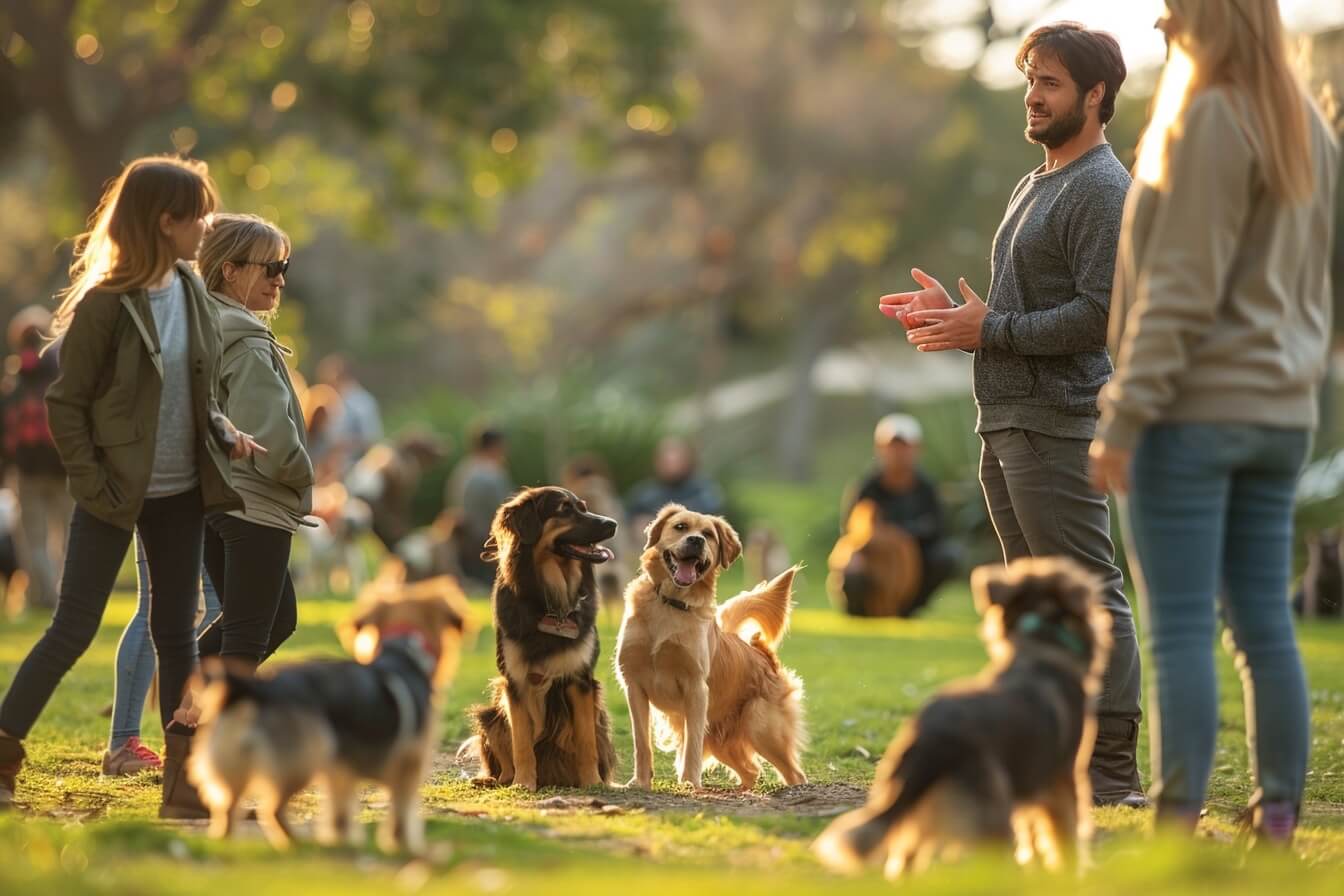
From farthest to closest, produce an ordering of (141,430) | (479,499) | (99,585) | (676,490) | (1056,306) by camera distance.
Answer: (676,490) → (479,499) → (1056,306) → (99,585) → (141,430)

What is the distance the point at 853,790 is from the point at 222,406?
2750 millimetres

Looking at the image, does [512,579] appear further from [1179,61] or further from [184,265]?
[1179,61]

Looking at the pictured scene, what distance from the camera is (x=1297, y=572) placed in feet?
59.6

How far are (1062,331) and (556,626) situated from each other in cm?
219

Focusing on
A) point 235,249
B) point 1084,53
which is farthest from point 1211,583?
point 235,249

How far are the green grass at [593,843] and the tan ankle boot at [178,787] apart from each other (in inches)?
5.2

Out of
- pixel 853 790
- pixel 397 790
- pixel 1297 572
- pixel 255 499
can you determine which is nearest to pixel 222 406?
pixel 255 499

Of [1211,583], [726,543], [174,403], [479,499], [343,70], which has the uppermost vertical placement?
[343,70]

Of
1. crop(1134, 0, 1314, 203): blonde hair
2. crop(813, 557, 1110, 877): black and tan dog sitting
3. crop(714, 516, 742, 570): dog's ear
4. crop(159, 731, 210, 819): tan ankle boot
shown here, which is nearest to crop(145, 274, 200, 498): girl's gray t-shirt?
crop(159, 731, 210, 819): tan ankle boot

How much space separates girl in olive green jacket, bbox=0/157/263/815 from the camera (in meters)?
5.43

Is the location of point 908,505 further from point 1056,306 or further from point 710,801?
point 1056,306

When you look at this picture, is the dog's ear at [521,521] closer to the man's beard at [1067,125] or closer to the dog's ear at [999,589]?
the man's beard at [1067,125]

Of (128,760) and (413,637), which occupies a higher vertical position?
(413,637)

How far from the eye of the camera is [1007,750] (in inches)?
151
